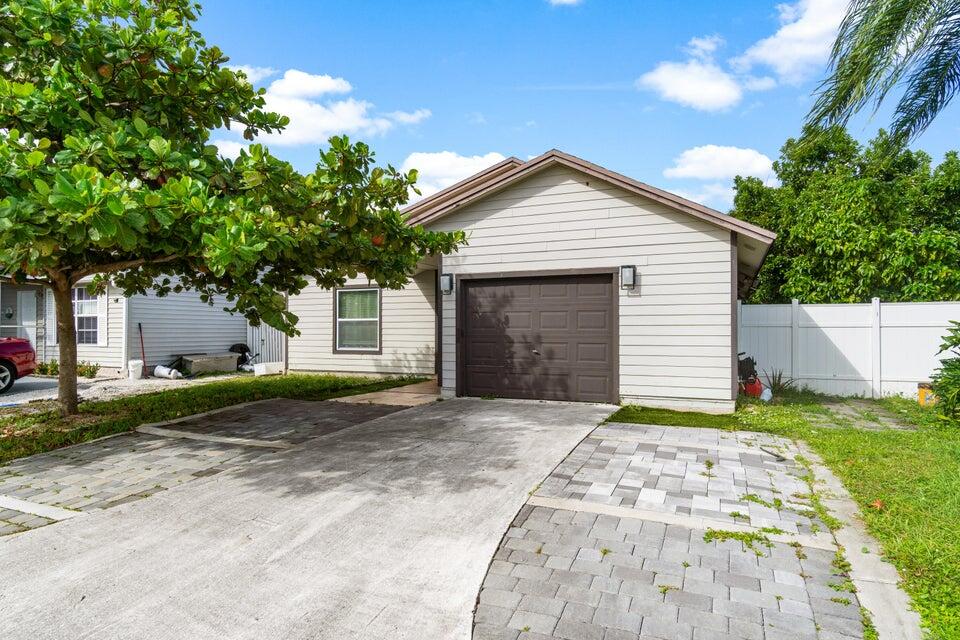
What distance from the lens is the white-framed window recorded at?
42.7 feet

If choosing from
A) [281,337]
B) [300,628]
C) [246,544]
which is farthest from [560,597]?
[281,337]

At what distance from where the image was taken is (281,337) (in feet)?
50.9

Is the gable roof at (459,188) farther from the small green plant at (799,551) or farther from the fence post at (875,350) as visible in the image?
the small green plant at (799,551)

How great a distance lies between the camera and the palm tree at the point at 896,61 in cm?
557

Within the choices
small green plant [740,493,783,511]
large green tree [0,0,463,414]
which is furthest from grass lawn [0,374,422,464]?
small green plant [740,493,783,511]

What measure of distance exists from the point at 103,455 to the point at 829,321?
38.4 feet

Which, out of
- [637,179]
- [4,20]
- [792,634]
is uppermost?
[4,20]

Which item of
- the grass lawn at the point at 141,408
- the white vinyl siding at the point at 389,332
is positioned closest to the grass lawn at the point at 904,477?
the white vinyl siding at the point at 389,332

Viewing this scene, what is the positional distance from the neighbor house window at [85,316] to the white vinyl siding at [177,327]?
1.46 metres

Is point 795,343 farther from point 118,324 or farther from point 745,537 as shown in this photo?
point 118,324

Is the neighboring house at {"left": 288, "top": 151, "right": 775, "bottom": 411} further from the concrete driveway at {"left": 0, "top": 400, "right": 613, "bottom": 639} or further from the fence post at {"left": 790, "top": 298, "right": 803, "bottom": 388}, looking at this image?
the concrete driveway at {"left": 0, "top": 400, "right": 613, "bottom": 639}

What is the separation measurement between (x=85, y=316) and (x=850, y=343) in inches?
735

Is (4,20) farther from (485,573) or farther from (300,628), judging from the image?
(485,573)

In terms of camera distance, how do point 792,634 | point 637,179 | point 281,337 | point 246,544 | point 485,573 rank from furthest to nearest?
point 281,337
point 637,179
point 246,544
point 485,573
point 792,634
